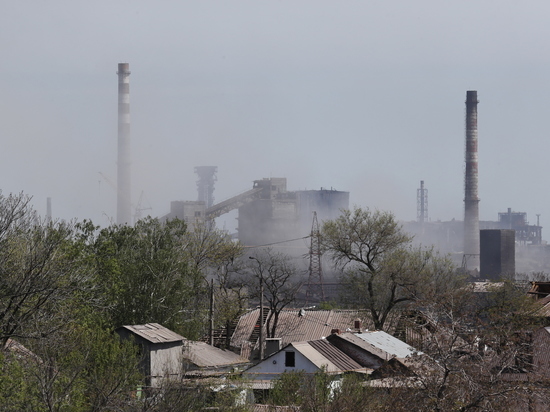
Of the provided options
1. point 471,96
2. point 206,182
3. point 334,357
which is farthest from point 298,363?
point 206,182

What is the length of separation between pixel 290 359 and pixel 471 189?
78361mm

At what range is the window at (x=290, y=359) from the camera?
85.8 ft

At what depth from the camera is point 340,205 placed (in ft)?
438

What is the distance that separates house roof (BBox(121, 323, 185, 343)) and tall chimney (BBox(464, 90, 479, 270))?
3079 inches

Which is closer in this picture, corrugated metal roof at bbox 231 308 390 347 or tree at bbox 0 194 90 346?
tree at bbox 0 194 90 346

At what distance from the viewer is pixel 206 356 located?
26969mm

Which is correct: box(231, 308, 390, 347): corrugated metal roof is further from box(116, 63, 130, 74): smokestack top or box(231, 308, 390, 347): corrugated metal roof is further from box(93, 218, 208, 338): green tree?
box(116, 63, 130, 74): smokestack top

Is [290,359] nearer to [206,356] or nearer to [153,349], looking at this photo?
[206,356]

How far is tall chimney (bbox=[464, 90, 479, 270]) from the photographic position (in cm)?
10000

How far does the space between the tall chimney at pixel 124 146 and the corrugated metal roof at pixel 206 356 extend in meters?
69.8

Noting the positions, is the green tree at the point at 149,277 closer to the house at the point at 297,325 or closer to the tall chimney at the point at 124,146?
the house at the point at 297,325

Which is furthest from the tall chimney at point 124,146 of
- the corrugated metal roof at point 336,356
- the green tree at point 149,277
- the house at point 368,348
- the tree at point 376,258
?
the corrugated metal roof at point 336,356

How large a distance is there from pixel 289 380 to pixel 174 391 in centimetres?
438

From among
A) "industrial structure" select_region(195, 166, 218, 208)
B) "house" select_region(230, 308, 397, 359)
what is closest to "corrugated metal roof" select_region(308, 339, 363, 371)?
"house" select_region(230, 308, 397, 359)
